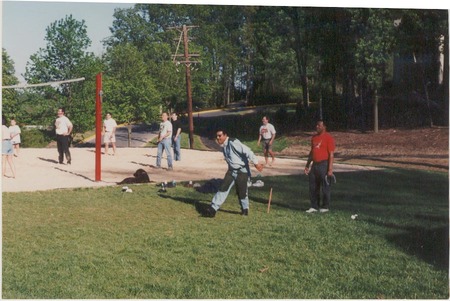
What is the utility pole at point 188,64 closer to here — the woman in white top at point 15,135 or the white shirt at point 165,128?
the white shirt at point 165,128

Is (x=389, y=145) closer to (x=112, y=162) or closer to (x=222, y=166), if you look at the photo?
(x=222, y=166)

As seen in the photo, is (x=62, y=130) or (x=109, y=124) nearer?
(x=62, y=130)

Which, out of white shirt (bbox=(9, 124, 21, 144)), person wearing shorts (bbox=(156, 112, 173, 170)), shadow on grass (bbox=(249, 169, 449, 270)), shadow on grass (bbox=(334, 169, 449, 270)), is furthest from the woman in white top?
shadow on grass (bbox=(334, 169, 449, 270))

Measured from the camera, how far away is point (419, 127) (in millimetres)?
10625

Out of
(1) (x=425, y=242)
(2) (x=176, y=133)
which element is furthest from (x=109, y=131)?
(1) (x=425, y=242)

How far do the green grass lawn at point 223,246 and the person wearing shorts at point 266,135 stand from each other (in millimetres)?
919

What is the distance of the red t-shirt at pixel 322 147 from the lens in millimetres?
9547

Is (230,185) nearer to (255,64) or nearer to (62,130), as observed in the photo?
(255,64)

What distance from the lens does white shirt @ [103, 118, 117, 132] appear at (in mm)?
9711

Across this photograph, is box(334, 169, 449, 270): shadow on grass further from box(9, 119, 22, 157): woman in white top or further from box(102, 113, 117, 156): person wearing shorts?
box(9, 119, 22, 157): woman in white top

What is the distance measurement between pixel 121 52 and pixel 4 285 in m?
4.11

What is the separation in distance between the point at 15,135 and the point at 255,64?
392 centimetres

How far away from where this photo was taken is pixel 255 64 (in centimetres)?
995

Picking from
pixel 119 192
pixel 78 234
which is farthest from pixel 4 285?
pixel 119 192
